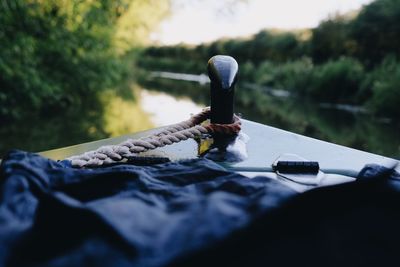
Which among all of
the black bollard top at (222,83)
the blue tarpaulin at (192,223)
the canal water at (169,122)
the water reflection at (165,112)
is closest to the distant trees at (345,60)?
the canal water at (169,122)

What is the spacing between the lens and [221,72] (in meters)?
1.13

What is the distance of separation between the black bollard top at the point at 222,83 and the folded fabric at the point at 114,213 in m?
0.44

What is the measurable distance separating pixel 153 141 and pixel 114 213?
0.54 m

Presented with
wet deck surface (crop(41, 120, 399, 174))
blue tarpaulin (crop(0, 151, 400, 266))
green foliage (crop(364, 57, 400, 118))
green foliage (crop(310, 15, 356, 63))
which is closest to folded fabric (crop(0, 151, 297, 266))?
blue tarpaulin (crop(0, 151, 400, 266))

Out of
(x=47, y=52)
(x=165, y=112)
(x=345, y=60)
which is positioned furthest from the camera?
(x=345, y=60)

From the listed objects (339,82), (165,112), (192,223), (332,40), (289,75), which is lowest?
(289,75)

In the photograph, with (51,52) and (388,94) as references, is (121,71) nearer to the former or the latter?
(51,52)

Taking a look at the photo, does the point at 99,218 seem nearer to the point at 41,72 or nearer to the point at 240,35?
the point at 41,72

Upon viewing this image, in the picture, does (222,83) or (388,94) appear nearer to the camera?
(222,83)

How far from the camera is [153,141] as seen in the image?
108cm

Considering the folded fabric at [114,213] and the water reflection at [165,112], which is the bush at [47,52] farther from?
the folded fabric at [114,213]

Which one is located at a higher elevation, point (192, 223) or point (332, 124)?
point (192, 223)

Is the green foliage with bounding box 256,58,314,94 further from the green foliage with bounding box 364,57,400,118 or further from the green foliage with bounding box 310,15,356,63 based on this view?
the green foliage with bounding box 364,57,400,118

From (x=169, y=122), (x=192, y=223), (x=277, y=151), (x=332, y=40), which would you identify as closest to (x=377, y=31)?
(x=332, y=40)
